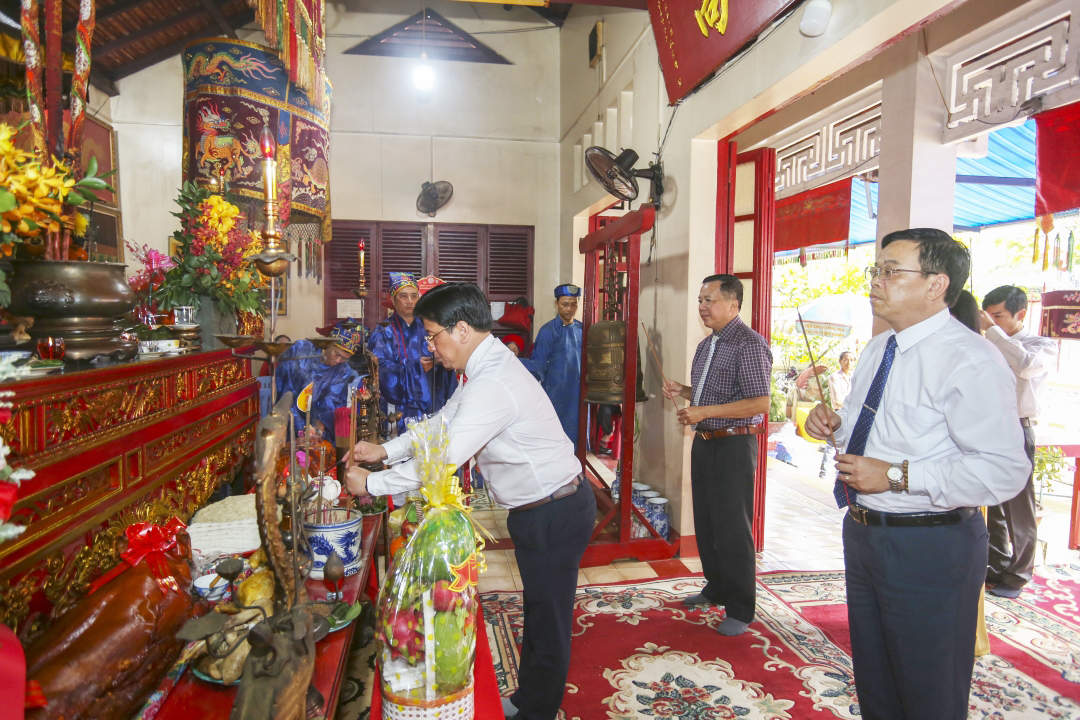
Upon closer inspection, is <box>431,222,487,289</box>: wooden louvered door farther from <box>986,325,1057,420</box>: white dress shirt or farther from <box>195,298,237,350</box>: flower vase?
<box>986,325,1057,420</box>: white dress shirt

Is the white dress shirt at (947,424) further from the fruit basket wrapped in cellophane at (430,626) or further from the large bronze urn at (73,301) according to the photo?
the large bronze urn at (73,301)

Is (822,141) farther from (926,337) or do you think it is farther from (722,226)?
(926,337)

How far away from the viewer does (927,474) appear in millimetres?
1351

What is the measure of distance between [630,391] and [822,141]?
2.16 metres

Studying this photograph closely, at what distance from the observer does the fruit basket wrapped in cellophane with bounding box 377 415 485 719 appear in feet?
3.66

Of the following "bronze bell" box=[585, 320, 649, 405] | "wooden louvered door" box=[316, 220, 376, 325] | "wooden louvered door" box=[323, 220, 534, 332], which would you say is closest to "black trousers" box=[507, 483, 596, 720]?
"bronze bell" box=[585, 320, 649, 405]

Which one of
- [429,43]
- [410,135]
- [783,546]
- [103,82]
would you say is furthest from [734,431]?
[103,82]

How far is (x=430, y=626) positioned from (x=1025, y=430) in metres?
3.15

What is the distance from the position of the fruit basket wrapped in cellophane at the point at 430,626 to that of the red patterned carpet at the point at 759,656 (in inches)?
42.5

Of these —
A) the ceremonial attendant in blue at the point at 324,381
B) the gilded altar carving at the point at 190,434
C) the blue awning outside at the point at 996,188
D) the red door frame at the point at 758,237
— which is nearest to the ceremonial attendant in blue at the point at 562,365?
the red door frame at the point at 758,237

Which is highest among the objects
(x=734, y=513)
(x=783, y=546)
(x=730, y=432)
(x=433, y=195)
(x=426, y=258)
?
(x=433, y=195)

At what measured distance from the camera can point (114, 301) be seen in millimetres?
1632

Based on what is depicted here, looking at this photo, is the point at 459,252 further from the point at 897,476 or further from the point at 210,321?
the point at 897,476

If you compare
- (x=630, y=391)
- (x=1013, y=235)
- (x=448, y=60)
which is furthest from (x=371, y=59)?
(x=1013, y=235)
